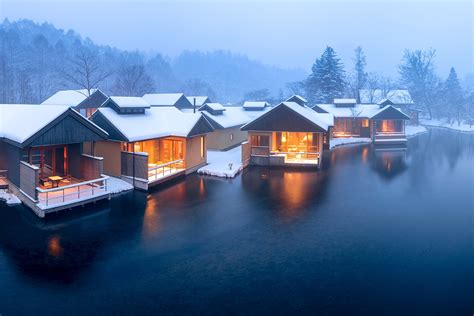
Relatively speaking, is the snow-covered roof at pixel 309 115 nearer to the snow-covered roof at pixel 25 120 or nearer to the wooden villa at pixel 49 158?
the wooden villa at pixel 49 158

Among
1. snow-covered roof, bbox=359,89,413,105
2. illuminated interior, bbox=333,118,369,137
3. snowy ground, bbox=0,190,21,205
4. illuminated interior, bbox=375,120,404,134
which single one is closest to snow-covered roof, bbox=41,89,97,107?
illuminated interior, bbox=333,118,369,137

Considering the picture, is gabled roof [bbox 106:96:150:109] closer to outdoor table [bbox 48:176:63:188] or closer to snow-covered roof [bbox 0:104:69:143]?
snow-covered roof [bbox 0:104:69:143]

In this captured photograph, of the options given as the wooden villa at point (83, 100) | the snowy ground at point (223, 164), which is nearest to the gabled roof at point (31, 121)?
the snowy ground at point (223, 164)

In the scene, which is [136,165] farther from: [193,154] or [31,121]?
[193,154]

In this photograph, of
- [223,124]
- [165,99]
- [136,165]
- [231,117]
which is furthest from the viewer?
[165,99]

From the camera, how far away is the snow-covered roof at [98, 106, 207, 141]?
2622cm

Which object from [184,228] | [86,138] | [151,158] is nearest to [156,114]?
[151,158]

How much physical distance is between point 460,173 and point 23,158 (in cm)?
3212

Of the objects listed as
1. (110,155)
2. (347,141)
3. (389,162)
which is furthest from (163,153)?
(347,141)

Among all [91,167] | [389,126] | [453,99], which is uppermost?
[453,99]

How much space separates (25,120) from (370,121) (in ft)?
155

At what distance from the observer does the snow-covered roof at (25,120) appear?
65.8ft

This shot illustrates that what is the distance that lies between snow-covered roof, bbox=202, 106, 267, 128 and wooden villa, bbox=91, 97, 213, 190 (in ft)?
31.5

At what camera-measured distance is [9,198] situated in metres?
20.9
